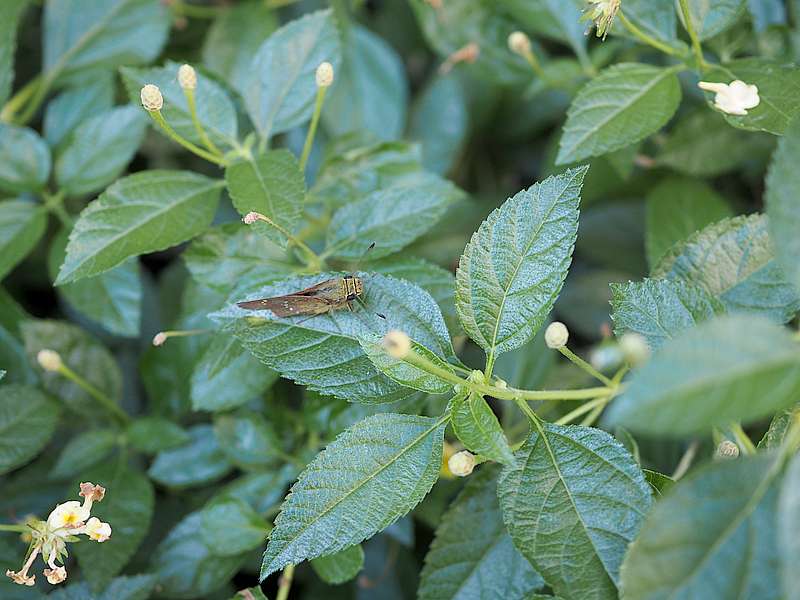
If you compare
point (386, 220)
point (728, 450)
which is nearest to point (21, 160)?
point (386, 220)

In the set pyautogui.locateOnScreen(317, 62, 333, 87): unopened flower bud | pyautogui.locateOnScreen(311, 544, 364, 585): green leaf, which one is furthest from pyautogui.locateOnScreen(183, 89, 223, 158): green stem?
pyautogui.locateOnScreen(311, 544, 364, 585): green leaf

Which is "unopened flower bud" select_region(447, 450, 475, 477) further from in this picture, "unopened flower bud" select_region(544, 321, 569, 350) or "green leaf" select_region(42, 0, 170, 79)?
"green leaf" select_region(42, 0, 170, 79)

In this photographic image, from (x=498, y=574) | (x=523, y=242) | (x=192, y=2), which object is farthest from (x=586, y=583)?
(x=192, y=2)

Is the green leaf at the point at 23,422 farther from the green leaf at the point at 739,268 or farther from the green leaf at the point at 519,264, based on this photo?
the green leaf at the point at 739,268

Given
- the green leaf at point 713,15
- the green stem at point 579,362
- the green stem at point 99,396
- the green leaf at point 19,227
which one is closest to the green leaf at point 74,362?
the green stem at point 99,396

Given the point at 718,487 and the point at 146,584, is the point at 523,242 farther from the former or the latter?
the point at 146,584

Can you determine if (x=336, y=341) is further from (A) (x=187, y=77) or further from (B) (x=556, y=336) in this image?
(A) (x=187, y=77)
